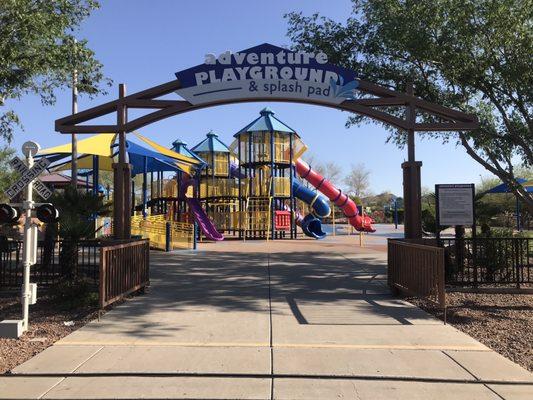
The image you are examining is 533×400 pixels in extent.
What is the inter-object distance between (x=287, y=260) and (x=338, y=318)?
8045 mm

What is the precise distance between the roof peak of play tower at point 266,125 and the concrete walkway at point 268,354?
1893 centimetres

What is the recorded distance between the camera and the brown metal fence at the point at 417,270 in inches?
315

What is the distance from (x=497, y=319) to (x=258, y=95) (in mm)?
5904

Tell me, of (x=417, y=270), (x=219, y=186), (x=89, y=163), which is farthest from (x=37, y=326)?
(x=219, y=186)

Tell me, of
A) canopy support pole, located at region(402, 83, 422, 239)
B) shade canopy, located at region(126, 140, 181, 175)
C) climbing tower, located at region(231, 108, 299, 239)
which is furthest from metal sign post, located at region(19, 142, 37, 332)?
climbing tower, located at region(231, 108, 299, 239)

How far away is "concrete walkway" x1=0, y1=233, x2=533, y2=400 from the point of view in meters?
4.84

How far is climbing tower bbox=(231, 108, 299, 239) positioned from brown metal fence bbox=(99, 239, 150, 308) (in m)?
16.4

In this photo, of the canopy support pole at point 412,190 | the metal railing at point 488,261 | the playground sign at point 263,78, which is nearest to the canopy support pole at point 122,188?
the playground sign at point 263,78

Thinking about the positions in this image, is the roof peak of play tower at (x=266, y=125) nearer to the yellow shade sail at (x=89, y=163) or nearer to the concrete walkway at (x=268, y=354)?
the yellow shade sail at (x=89, y=163)

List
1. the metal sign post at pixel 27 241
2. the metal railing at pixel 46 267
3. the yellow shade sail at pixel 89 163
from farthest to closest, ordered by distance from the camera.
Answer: the yellow shade sail at pixel 89 163 → the metal railing at pixel 46 267 → the metal sign post at pixel 27 241

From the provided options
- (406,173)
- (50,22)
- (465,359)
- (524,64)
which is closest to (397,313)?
(465,359)

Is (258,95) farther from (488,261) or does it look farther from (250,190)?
(250,190)

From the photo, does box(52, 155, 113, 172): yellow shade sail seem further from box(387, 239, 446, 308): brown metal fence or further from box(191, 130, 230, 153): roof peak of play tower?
box(387, 239, 446, 308): brown metal fence

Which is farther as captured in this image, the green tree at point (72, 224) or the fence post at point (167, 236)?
the fence post at point (167, 236)
